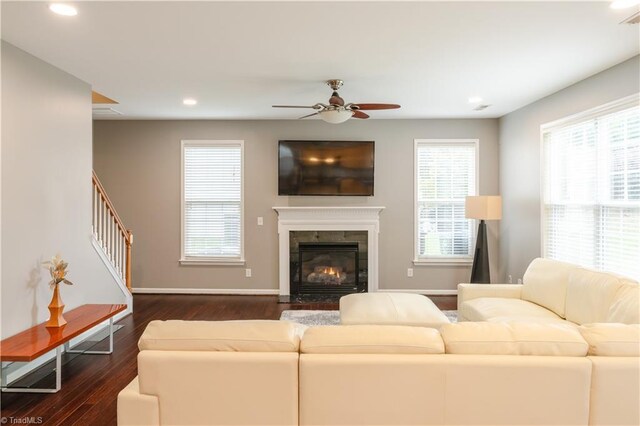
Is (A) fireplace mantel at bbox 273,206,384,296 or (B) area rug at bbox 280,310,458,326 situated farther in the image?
(A) fireplace mantel at bbox 273,206,384,296

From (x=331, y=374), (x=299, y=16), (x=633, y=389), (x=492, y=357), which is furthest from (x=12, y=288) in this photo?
(x=633, y=389)

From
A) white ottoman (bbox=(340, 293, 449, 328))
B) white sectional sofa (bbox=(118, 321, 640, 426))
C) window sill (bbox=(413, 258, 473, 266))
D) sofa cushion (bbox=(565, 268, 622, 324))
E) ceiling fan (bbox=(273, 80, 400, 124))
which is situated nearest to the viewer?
white sectional sofa (bbox=(118, 321, 640, 426))

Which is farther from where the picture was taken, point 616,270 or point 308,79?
point 308,79

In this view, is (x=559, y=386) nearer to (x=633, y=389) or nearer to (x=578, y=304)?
(x=633, y=389)

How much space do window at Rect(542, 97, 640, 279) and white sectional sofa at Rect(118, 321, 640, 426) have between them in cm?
228

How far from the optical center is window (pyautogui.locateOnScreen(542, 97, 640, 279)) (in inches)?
132

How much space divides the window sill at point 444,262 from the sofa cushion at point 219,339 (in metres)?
4.41

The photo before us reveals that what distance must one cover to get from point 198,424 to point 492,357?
131cm

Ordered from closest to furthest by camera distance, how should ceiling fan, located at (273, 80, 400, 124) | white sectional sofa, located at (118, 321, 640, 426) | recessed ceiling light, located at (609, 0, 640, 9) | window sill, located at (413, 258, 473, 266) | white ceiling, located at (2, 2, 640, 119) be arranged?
A: white sectional sofa, located at (118, 321, 640, 426) < recessed ceiling light, located at (609, 0, 640, 9) < white ceiling, located at (2, 2, 640, 119) < ceiling fan, located at (273, 80, 400, 124) < window sill, located at (413, 258, 473, 266)

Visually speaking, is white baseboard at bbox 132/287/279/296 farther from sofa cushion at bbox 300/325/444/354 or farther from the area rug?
sofa cushion at bbox 300/325/444/354

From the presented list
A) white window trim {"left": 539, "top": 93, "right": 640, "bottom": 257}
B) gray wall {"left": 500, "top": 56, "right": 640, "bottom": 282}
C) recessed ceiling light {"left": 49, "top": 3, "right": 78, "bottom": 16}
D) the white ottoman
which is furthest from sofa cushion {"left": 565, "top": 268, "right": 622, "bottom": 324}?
recessed ceiling light {"left": 49, "top": 3, "right": 78, "bottom": 16}

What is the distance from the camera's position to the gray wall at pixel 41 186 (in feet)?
9.89

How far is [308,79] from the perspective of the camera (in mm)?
3852

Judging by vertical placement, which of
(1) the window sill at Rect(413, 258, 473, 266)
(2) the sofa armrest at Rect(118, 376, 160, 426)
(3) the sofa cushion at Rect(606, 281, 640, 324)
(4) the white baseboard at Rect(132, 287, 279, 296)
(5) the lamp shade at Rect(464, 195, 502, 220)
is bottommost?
(4) the white baseboard at Rect(132, 287, 279, 296)
